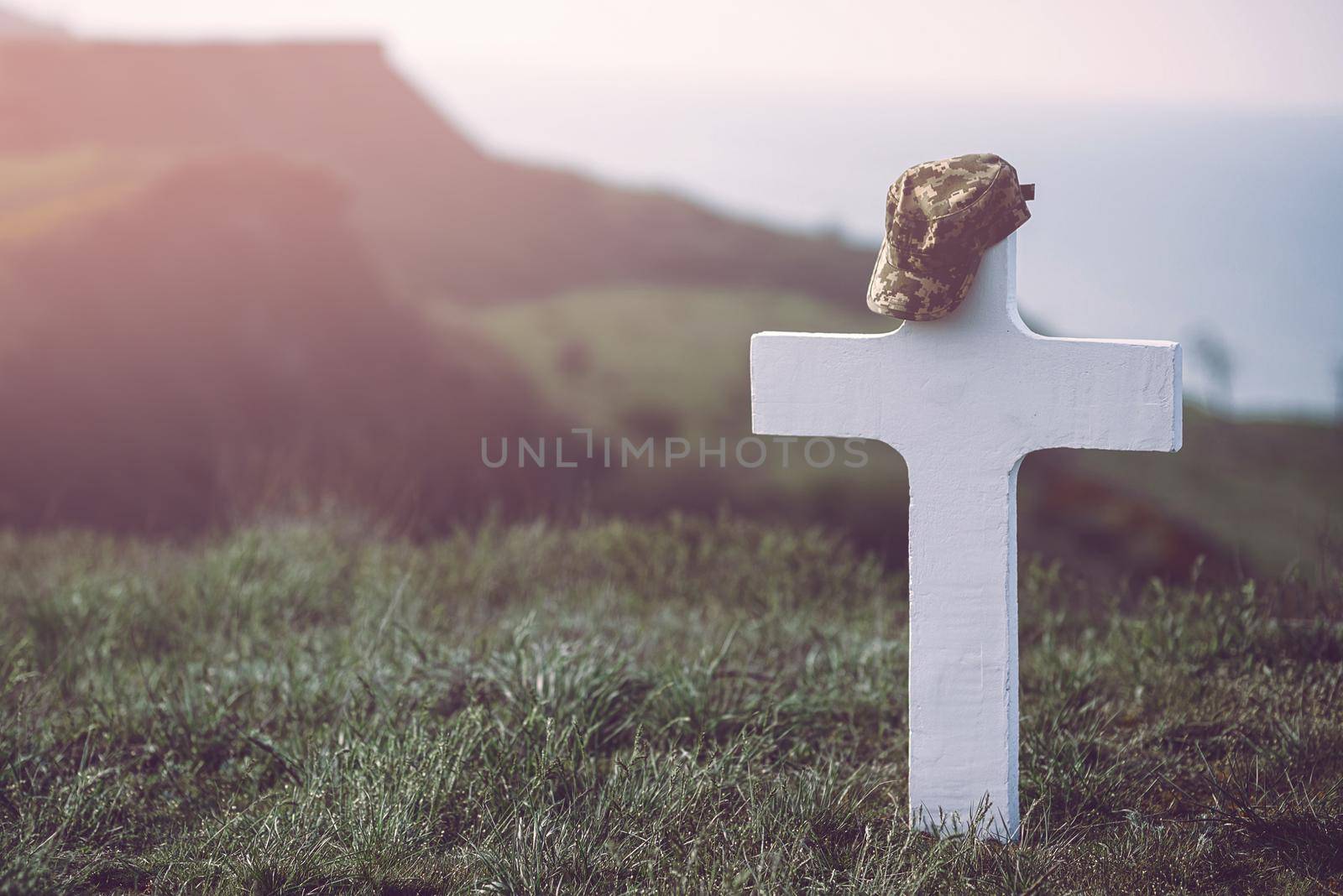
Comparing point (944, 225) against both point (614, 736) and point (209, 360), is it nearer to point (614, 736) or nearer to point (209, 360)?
point (614, 736)

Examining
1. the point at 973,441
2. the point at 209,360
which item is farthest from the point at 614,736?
the point at 209,360

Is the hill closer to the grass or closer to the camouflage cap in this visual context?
the grass

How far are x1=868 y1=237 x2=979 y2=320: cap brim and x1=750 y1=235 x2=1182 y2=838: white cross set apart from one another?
0.07 meters

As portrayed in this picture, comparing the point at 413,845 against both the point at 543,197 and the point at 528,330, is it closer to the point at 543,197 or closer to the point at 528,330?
the point at 528,330

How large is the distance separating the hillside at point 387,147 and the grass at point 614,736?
1561 cm

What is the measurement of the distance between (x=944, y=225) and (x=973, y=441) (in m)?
0.58

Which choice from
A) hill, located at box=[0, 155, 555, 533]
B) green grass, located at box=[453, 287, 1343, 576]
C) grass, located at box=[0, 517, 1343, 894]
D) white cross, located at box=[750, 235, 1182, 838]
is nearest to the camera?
grass, located at box=[0, 517, 1343, 894]

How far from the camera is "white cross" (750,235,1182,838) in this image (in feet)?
9.89

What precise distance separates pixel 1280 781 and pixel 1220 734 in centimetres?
31

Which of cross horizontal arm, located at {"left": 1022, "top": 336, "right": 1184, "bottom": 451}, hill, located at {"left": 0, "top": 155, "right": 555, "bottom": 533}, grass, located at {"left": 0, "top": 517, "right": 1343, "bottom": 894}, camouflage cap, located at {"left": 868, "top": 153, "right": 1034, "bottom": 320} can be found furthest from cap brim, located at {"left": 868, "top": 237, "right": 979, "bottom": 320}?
hill, located at {"left": 0, "top": 155, "right": 555, "bottom": 533}

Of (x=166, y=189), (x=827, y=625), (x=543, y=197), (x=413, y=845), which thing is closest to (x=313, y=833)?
(x=413, y=845)

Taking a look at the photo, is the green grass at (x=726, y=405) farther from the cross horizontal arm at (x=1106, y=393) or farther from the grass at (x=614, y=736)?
the cross horizontal arm at (x=1106, y=393)

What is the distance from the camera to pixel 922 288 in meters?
2.99

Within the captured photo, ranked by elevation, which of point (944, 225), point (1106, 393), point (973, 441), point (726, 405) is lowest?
point (726, 405)
